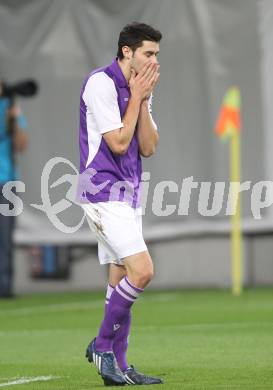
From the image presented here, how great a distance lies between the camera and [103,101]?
7.76 meters

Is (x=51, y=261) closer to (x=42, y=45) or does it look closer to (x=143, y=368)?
(x=42, y=45)

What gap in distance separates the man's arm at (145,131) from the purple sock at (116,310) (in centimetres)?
74

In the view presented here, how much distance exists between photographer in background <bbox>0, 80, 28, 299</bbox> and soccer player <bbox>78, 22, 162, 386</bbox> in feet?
26.8

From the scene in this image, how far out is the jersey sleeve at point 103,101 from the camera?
25.3 ft

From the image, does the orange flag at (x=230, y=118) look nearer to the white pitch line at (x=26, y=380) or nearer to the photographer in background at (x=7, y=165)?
the photographer in background at (x=7, y=165)

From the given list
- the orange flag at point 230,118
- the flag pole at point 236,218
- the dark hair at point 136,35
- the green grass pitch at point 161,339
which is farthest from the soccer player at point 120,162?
the orange flag at point 230,118

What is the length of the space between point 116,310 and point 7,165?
8538 mm

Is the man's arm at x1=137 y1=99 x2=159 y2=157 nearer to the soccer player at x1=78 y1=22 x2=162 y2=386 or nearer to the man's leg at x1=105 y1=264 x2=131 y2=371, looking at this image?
the soccer player at x1=78 y1=22 x2=162 y2=386

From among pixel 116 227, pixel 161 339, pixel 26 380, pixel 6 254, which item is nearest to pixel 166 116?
pixel 6 254

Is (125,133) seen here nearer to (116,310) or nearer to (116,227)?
(116,227)

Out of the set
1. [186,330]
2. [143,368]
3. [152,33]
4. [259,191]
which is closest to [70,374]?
[143,368]

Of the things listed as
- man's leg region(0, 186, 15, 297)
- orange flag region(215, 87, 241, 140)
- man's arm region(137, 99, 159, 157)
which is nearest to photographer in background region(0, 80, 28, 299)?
man's leg region(0, 186, 15, 297)

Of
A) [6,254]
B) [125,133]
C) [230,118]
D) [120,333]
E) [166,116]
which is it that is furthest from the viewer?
[166,116]

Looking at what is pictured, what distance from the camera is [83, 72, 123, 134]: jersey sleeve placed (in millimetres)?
7727
